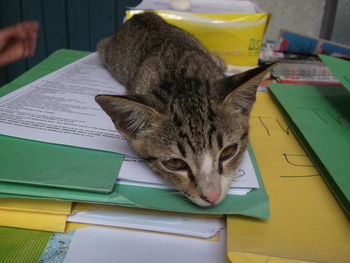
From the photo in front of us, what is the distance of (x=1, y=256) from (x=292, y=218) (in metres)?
0.62

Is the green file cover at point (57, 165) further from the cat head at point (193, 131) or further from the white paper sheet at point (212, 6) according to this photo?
the white paper sheet at point (212, 6)

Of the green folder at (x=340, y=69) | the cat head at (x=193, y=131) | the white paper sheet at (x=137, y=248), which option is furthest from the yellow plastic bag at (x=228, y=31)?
the white paper sheet at (x=137, y=248)

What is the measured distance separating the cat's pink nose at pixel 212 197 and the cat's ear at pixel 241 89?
0.26 m

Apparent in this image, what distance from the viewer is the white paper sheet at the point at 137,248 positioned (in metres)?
0.65

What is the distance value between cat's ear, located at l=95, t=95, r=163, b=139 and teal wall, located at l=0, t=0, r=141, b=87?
170 cm

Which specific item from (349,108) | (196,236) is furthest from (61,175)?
(349,108)

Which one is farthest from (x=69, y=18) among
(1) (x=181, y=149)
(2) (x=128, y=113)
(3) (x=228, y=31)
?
(1) (x=181, y=149)

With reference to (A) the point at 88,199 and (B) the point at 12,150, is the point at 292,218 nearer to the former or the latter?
(A) the point at 88,199

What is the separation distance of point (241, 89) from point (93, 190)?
0.45 meters

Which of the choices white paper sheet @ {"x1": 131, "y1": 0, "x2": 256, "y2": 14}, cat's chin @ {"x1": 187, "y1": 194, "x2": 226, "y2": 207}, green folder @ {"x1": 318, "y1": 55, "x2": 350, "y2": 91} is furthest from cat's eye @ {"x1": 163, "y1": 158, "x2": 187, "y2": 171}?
white paper sheet @ {"x1": 131, "y1": 0, "x2": 256, "y2": 14}

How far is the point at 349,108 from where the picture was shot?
110 cm

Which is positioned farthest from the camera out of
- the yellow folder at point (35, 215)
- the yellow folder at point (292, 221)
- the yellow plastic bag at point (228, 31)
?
the yellow plastic bag at point (228, 31)

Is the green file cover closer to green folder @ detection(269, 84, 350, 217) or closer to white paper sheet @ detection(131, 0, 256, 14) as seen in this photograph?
green folder @ detection(269, 84, 350, 217)

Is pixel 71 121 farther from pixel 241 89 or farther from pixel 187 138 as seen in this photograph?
pixel 241 89
